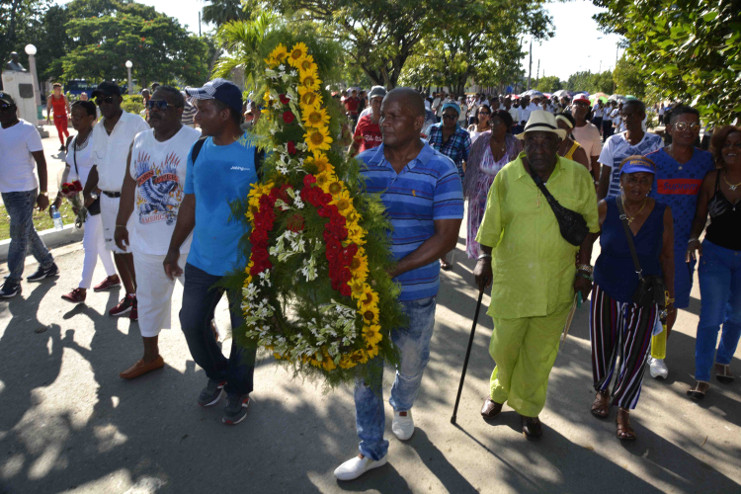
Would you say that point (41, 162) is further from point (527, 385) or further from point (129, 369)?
point (527, 385)

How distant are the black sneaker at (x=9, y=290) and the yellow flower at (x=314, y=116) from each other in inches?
190

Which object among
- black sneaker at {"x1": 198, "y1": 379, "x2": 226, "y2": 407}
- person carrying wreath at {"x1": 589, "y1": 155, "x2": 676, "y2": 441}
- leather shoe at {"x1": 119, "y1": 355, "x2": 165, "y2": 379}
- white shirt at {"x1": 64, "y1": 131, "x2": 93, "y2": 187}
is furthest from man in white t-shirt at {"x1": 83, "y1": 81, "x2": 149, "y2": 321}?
person carrying wreath at {"x1": 589, "y1": 155, "x2": 676, "y2": 441}

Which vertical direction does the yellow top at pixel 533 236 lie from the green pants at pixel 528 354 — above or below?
above

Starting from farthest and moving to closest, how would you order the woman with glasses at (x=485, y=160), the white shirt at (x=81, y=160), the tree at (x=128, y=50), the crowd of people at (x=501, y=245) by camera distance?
1. the tree at (x=128, y=50)
2. the woman with glasses at (x=485, y=160)
3. the white shirt at (x=81, y=160)
4. the crowd of people at (x=501, y=245)

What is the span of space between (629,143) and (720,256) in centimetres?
155

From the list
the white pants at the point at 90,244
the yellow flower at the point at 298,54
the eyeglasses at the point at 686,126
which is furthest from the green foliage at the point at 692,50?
the white pants at the point at 90,244

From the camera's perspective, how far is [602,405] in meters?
3.86

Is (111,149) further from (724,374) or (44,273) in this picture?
(724,374)

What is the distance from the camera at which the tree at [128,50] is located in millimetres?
50156

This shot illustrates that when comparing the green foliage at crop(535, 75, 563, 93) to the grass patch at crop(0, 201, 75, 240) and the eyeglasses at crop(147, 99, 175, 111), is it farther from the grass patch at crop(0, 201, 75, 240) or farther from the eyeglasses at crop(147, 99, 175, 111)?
the eyeglasses at crop(147, 99, 175, 111)

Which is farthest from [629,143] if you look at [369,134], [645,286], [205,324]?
[205,324]

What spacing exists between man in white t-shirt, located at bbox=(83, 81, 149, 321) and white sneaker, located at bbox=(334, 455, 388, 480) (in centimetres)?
303

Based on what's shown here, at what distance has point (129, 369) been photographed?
4250mm

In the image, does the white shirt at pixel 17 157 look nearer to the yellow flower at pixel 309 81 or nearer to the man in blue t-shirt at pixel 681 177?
the yellow flower at pixel 309 81
